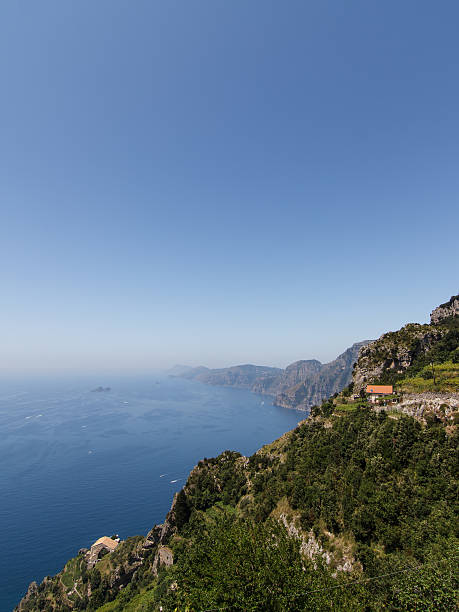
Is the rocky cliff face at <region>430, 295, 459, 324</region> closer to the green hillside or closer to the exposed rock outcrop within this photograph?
the green hillside

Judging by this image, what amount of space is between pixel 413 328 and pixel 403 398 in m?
29.0

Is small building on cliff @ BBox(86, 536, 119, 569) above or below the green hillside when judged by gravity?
below

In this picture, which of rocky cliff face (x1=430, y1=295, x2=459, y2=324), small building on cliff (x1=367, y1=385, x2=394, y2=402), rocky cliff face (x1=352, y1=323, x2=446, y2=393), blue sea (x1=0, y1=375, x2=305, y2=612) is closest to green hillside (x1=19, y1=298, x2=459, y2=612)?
rocky cliff face (x1=352, y1=323, x2=446, y2=393)

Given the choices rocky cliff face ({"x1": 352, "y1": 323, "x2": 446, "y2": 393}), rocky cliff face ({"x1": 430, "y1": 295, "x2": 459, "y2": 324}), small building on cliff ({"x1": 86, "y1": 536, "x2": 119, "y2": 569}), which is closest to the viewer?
rocky cliff face ({"x1": 352, "y1": 323, "x2": 446, "y2": 393})

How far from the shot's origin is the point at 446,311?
75438 millimetres

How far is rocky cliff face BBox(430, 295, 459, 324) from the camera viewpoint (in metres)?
73.4

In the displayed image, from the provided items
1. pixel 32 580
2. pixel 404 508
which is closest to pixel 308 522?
pixel 404 508

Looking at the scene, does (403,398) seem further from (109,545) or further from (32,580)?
(32,580)

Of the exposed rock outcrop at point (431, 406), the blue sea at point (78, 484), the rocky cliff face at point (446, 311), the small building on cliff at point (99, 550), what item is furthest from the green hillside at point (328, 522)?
the blue sea at point (78, 484)

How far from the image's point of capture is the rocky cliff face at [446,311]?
73.4m

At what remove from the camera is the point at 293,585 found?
810 inches

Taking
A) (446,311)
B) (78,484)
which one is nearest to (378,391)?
(446,311)

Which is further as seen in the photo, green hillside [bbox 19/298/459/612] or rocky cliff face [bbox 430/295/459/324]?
rocky cliff face [bbox 430/295/459/324]

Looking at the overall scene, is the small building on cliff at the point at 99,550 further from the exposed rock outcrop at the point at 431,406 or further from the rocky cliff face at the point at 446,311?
the rocky cliff face at the point at 446,311
